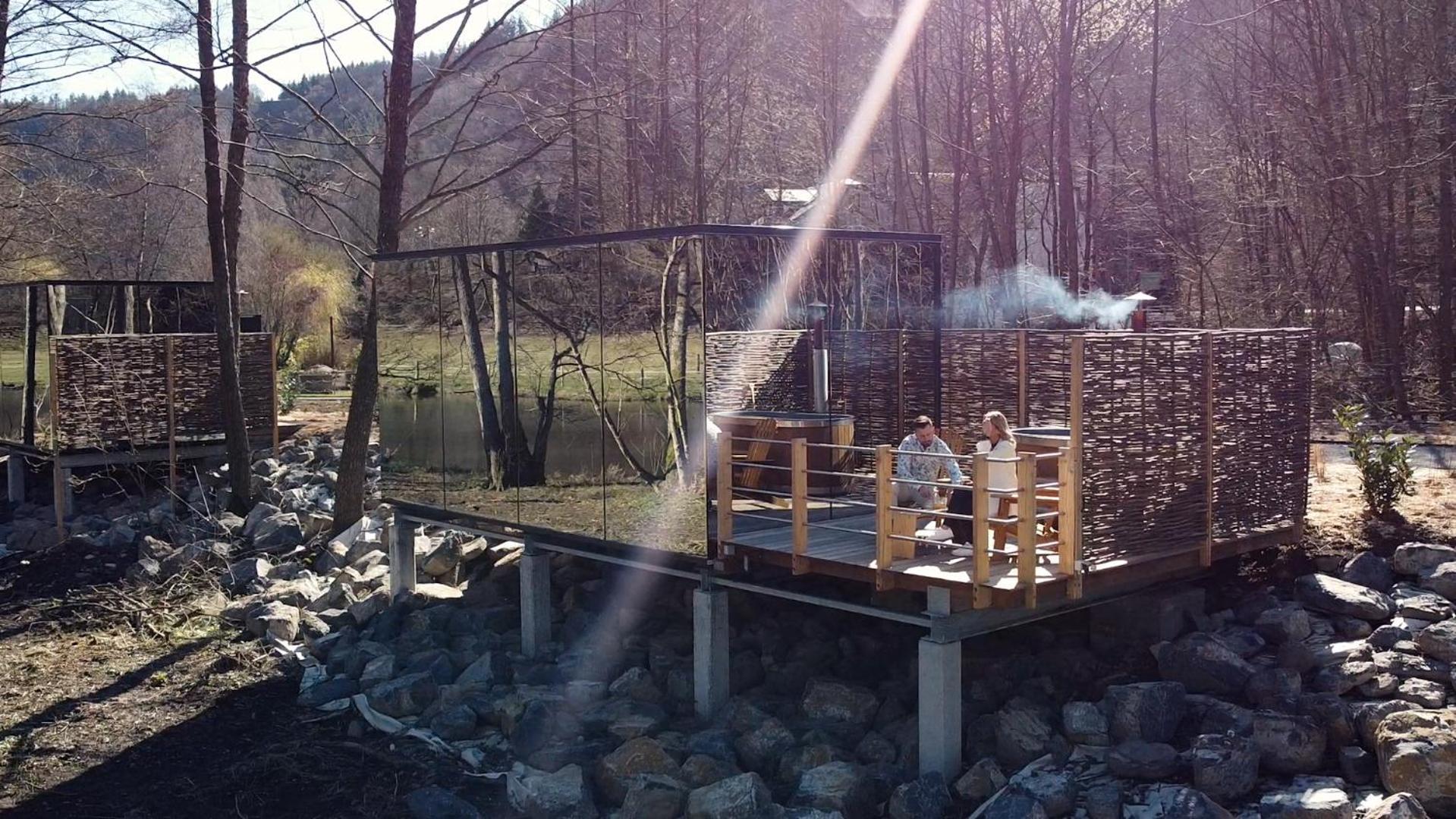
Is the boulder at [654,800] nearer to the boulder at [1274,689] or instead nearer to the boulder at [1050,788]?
the boulder at [1050,788]

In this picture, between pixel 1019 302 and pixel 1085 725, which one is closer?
pixel 1085 725

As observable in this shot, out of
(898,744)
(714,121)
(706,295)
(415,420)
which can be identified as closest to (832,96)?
(714,121)

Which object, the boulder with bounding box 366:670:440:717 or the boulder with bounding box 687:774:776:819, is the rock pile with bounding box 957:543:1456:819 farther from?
the boulder with bounding box 366:670:440:717

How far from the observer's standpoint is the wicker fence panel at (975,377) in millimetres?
12227

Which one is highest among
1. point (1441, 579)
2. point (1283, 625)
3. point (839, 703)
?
point (1441, 579)

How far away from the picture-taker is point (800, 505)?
964 cm

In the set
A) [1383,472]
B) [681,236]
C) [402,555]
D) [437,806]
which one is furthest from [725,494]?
[1383,472]

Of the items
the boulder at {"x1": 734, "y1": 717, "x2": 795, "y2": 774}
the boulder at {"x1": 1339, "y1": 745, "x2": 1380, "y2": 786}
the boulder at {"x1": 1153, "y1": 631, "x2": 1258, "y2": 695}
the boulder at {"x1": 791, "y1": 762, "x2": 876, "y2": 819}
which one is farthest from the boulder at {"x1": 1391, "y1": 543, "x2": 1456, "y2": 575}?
the boulder at {"x1": 734, "y1": 717, "x2": 795, "y2": 774}

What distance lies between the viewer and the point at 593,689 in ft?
37.6

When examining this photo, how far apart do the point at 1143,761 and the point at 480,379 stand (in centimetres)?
726

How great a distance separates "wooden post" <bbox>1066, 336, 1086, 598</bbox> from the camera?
344 inches

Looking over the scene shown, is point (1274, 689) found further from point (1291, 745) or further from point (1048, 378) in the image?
point (1048, 378)

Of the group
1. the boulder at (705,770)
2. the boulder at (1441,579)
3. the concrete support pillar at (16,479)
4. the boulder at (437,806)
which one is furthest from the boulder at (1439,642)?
the concrete support pillar at (16,479)

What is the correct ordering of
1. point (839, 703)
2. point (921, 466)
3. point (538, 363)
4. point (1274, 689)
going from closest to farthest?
point (1274, 689)
point (839, 703)
point (921, 466)
point (538, 363)
